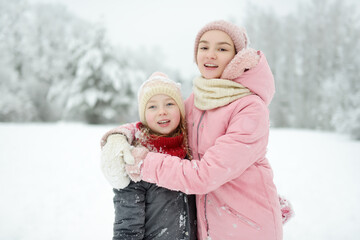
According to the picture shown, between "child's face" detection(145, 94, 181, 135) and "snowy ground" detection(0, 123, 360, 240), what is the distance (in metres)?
1.94

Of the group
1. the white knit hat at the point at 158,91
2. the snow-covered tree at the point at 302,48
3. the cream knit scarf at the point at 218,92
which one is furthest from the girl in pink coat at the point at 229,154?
the snow-covered tree at the point at 302,48

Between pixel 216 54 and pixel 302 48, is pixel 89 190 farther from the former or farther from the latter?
pixel 302 48

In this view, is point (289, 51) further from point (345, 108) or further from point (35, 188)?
point (35, 188)

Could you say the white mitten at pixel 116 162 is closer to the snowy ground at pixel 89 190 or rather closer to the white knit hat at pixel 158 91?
the white knit hat at pixel 158 91

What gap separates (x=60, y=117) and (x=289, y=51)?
58.1 ft

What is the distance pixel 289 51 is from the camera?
59.0 feet

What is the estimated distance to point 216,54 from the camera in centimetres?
167

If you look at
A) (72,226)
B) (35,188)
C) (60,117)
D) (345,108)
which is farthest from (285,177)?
(60,117)

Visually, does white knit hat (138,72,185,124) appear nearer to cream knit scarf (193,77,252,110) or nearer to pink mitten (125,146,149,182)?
cream knit scarf (193,77,252,110)

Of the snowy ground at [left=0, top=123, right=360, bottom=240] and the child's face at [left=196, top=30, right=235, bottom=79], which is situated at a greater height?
the child's face at [left=196, top=30, right=235, bottom=79]

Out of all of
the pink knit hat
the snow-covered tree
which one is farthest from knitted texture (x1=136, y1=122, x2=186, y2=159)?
the snow-covered tree

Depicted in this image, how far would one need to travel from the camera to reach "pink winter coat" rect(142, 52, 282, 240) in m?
1.37

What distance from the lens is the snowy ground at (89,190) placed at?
3170 mm

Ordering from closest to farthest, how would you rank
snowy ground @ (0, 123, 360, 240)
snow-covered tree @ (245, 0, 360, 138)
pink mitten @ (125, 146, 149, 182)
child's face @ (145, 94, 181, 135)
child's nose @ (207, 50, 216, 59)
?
pink mitten @ (125, 146, 149, 182) → child's nose @ (207, 50, 216, 59) → child's face @ (145, 94, 181, 135) → snowy ground @ (0, 123, 360, 240) → snow-covered tree @ (245, 0, 360, 138)
